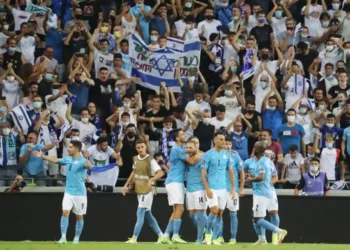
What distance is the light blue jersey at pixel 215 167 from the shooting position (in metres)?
23.2

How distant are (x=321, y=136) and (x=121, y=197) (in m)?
5.14

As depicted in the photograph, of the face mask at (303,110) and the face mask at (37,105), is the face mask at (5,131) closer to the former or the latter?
the face mask at (37,105)

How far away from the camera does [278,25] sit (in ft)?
106

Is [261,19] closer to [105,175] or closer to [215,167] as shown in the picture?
[105,175]

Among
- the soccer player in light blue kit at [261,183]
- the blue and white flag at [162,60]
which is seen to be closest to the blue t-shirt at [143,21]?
the blue and white flag at [162,60]

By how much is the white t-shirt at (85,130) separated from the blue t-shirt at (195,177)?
534 cm

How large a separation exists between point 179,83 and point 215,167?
7.88m

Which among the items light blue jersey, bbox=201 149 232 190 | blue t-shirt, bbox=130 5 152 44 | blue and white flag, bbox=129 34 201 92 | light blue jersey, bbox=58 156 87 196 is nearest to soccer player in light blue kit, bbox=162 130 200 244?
light blue jersey, bbox=201 149 232 190

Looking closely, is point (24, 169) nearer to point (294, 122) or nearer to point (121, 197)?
point (121, 197)

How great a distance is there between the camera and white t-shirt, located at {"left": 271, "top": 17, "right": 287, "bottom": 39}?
106 feet

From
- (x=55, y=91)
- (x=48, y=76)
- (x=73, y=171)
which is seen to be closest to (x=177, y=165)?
(x=73, y=171)

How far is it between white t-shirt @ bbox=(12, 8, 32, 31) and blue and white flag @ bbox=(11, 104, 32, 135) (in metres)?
4.07

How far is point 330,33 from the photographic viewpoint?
32.2 meters

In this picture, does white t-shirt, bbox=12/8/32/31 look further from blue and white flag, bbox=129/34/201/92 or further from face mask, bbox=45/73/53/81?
blue and white flag, bbox=129/34/201/92
